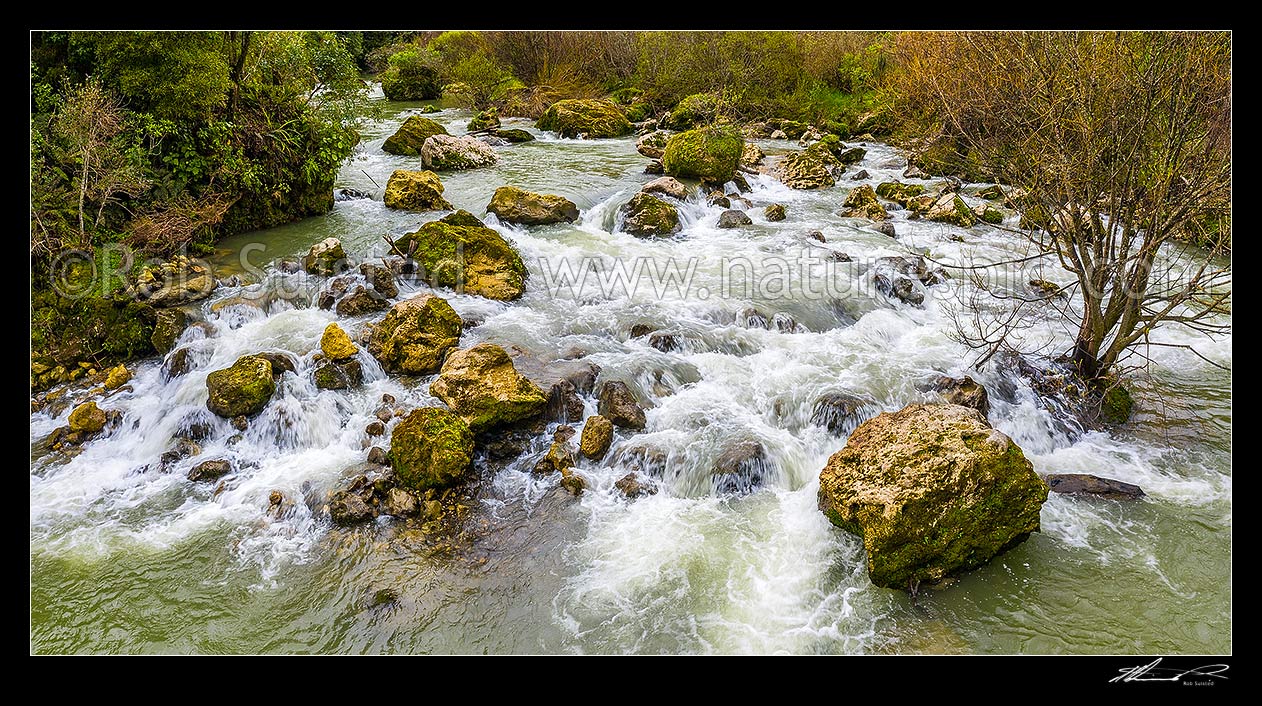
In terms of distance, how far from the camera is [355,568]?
21.8 feet

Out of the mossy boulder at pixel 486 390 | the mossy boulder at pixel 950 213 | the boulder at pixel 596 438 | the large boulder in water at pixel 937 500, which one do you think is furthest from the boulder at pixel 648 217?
the large boulder in water at pixel 937 500

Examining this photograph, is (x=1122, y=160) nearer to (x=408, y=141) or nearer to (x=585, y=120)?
(x=408, y=141)

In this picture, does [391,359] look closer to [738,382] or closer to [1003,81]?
[738,382]

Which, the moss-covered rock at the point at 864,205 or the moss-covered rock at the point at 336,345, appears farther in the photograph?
the moss-covered rock at the point at 864,205

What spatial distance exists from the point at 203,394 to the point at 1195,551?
37.8 feet

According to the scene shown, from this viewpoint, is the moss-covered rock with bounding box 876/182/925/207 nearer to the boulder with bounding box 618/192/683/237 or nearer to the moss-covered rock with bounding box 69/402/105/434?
the boulder with bounding box 618/192/683/237

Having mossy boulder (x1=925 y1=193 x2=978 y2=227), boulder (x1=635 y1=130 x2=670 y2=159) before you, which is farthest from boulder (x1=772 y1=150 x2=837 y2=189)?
boulder (x1=635 y1=130 x2=670 y2=159)

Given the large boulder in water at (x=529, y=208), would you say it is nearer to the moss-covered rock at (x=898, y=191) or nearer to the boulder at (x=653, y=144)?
the boulder at (x=653, y=144)

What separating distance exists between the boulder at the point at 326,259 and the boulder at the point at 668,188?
777 cm

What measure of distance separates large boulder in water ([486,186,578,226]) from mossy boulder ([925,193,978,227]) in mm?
9169

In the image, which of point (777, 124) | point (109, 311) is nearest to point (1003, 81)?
point (109, 311)

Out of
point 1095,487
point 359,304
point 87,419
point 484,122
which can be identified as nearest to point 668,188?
point 359,304

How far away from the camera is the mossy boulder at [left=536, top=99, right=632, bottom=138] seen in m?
26.5
